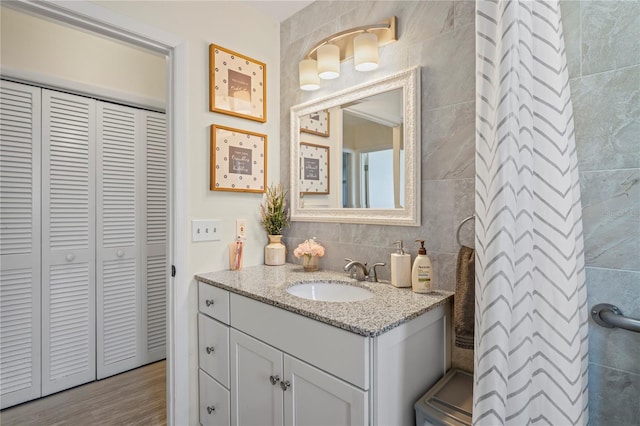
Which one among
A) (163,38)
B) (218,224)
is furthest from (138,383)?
(163,38)

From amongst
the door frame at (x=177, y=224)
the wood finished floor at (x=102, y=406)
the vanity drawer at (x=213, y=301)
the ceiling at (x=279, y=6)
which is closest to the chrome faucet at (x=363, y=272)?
the vanity drawer at (x=213, y=301)

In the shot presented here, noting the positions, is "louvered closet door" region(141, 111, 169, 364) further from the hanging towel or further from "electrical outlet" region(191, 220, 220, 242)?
the hanging towel

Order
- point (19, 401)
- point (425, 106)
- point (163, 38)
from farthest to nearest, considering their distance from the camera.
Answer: point (19, 401), point (163, 38), point (425, 106)

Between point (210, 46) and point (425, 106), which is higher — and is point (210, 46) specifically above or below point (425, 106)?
above

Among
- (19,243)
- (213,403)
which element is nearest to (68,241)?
(19,243)

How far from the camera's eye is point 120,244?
7.68 feet

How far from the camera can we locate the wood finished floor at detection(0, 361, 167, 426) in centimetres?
186

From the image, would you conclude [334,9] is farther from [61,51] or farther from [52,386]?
[52,386]

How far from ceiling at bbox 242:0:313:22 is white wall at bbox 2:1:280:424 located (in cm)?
4

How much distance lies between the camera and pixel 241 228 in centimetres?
191

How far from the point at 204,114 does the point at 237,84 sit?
0.28 m

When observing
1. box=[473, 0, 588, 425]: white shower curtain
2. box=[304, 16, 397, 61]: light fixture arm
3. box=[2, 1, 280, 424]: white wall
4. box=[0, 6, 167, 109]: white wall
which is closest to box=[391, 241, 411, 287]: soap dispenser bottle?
box=[473, 0, 588, 425]: white shower curtain

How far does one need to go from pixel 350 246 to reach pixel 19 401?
221cm

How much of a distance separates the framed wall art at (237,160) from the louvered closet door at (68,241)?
1076 mm
